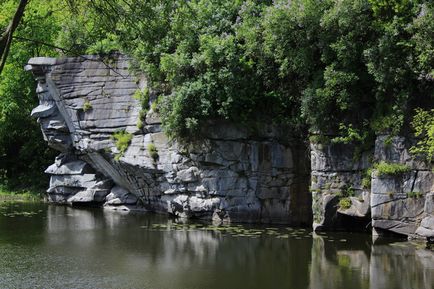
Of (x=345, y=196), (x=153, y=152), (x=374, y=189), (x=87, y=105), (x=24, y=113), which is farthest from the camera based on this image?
(x=24, y=113)

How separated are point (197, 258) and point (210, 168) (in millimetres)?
6722

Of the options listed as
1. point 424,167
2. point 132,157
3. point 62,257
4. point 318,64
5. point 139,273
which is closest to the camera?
point 139,273

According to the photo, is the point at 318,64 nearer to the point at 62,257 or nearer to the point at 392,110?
the point at 392,110

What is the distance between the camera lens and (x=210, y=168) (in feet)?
80.2

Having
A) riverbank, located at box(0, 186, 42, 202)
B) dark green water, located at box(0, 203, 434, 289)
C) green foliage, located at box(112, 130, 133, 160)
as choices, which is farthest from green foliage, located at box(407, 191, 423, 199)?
riverbank, located at box(0, 186, 42, 202)

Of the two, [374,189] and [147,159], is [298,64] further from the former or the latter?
[147,159]

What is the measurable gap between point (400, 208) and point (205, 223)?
756 cm

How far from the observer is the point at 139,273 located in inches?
639

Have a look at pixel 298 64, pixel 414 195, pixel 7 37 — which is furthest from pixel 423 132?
pixel 7 37

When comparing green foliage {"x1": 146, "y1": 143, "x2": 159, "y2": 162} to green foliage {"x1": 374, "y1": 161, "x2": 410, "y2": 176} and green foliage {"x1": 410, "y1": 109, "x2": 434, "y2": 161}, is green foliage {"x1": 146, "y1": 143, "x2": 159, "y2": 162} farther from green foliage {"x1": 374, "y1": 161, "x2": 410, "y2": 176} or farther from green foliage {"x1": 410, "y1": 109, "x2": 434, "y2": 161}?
green foliage {"x1": 410, "y1": 109, "x2": 434, "y2": 161}

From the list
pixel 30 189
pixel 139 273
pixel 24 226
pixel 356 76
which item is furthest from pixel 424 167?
pixel 30 189

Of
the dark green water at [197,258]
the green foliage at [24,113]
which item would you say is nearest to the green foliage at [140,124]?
the dark green water at [197,258]

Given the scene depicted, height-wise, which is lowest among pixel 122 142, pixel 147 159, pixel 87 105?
pixel 147 159

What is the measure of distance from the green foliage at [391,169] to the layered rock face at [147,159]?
4.05m
